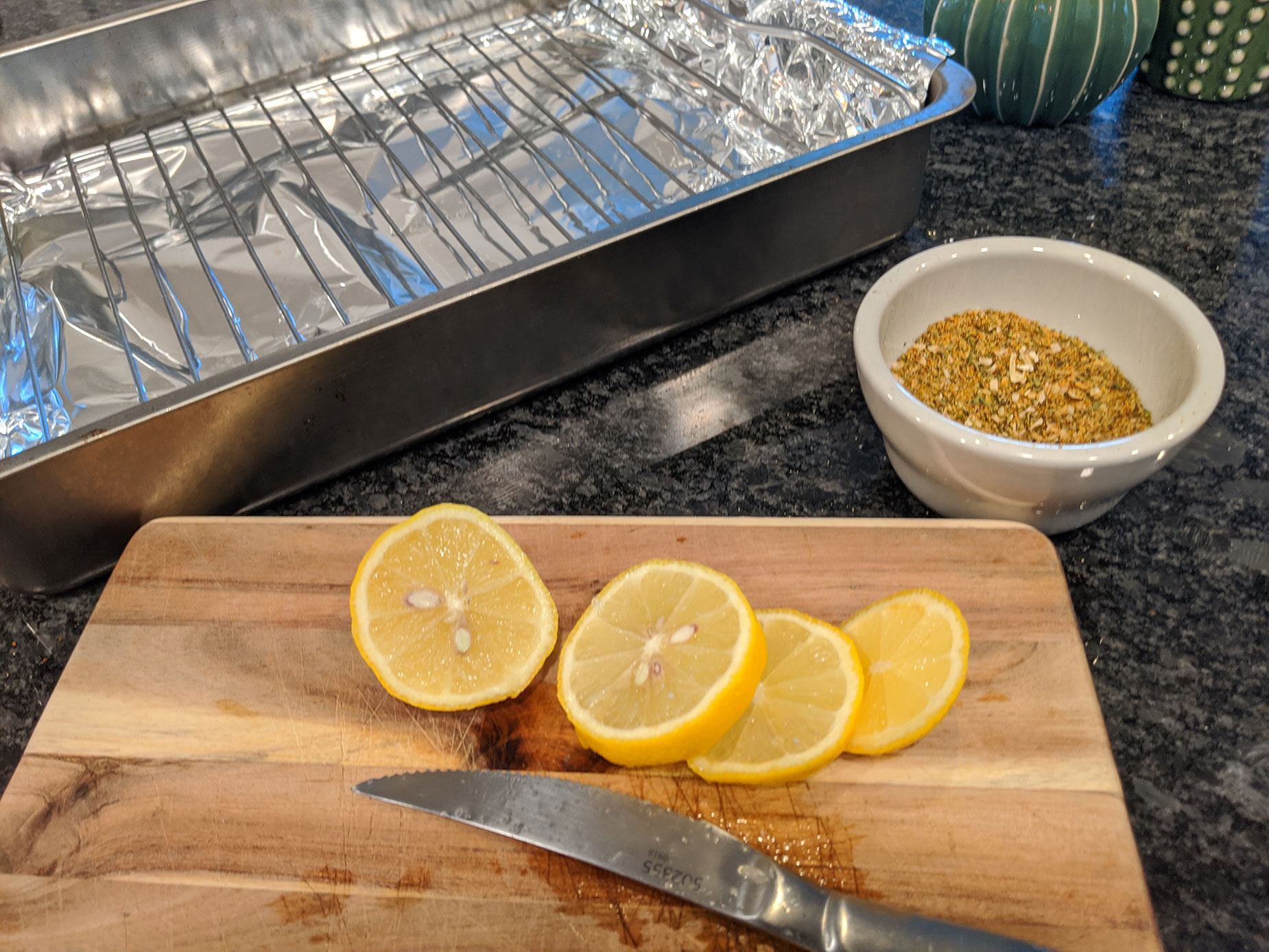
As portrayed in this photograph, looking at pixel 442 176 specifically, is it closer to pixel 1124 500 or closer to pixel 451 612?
pixel 451 612

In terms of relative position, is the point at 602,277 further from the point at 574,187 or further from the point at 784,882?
the point at 784,882

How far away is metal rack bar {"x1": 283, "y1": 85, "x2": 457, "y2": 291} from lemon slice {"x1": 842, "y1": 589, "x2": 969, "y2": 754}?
1.96 ft

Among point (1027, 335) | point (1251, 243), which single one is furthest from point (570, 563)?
point (1251, 243)

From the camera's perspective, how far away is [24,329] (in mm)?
Answer: 921

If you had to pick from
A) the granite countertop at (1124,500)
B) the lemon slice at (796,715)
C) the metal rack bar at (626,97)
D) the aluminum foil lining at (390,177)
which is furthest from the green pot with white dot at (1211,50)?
the lemon slice at (796,715)

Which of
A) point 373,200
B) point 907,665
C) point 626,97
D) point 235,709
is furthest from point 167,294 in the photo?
point 907,665

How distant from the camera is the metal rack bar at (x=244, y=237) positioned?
907 millimetres

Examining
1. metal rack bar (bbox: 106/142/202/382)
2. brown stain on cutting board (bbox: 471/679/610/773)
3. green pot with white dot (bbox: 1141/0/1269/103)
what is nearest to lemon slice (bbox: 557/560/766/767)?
brown stain on cutting board (bbox: 471/679/610/773)

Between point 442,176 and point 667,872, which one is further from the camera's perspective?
point 442,176

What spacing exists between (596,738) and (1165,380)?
0.56m

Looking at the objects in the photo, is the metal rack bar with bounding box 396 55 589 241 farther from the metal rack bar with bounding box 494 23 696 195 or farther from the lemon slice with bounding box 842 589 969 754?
the lemon slice with bounding box 842 589 969 754

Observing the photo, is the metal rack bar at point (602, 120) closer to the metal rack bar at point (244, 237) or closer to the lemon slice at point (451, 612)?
the metal rack bar at point (244, 237)

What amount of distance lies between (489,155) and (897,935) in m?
0.99

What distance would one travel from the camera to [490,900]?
56cm
